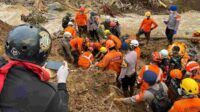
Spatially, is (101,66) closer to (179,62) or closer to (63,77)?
(179,62)

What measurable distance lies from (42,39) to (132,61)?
236 inches

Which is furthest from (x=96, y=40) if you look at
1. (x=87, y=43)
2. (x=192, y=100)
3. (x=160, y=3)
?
(x=192, y=100)

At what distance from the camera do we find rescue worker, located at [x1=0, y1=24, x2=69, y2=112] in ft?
9.02

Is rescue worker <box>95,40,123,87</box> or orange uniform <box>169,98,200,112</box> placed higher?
orange uniform <box>169,98,200,112</box>

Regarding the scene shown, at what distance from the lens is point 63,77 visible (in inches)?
134

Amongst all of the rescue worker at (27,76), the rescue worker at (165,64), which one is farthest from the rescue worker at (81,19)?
the rescue worker at (27,76)

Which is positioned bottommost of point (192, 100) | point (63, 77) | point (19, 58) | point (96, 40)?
point (96, 40)

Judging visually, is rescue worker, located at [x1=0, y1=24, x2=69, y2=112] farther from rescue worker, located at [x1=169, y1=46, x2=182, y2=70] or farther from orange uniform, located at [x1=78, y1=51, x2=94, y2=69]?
orange uniform, located at [x1=78, y1=51, x2=94, y2=69]

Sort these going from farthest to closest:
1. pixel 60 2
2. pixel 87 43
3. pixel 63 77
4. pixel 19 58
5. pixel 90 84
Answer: pixel 60 2, pixel 87 43, pixel 90 84, pixel 63 77, pixel 19 58

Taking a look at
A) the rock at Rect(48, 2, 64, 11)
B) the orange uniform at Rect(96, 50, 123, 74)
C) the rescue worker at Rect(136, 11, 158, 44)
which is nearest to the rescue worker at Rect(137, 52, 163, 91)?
the orange uniform at Rect(96, 50, 123, 74)

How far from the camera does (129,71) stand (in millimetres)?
9125

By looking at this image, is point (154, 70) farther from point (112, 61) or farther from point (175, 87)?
point (112, 61)

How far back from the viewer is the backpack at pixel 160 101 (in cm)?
689

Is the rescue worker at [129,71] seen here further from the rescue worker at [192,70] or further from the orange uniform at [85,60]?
the orange uniform at [85,60]
